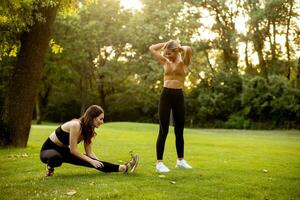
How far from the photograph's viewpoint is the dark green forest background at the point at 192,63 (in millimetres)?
37188

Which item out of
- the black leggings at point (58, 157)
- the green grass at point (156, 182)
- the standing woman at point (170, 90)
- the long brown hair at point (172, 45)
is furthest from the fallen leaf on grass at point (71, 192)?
the long brown hair at point (172, 45)

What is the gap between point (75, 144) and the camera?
7590mm

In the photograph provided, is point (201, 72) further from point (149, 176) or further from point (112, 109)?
point (149, 176)

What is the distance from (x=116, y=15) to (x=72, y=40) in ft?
29.5

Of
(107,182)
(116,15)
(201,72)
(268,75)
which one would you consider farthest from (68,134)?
(116,15)

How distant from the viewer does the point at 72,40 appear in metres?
41.9

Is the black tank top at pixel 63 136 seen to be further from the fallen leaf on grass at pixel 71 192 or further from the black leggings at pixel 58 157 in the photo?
the fallen leaf on grass at pixel 71 192

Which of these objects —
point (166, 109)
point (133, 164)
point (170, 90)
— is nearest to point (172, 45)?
point (170, 90)

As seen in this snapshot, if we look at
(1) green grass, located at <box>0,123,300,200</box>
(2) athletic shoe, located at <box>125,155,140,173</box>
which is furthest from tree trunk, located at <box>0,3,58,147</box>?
(2) athletic shoe, located at <box>125,155,140,173</box>

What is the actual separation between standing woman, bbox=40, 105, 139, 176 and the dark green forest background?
27.2m

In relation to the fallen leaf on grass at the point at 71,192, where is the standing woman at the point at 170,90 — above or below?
above

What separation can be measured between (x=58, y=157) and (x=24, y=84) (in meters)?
6.63

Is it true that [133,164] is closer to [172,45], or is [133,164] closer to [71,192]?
[71,192]

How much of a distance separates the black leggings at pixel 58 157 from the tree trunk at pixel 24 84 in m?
6.01
